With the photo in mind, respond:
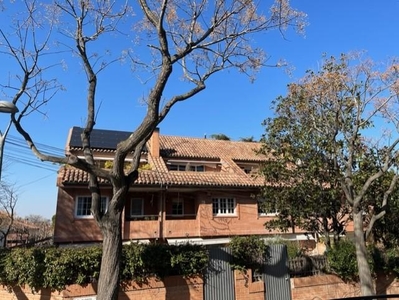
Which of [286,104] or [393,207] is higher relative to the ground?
[286,104]

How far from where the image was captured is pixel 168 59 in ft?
27.6

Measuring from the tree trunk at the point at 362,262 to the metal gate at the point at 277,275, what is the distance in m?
2.54

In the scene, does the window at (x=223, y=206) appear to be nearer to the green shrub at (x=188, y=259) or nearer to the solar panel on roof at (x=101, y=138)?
the solar panel on roof at (x=101, y=138)

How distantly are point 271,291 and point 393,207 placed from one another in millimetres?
8971

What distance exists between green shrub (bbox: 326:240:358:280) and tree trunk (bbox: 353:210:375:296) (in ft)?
4.75

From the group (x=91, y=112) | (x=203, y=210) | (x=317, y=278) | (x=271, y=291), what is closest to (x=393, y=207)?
(x=317, y=278)

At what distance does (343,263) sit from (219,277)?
550 cm

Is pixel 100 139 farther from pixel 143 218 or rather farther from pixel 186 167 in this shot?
pixel 143 218

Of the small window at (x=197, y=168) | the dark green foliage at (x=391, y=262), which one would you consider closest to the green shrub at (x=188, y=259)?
the dark green foliage at (x=391, y=262)

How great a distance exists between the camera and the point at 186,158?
27312 mm

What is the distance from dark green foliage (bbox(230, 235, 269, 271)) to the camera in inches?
467

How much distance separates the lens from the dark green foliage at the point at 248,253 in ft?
38.9

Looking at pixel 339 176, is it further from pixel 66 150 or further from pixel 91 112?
pixel 66 150

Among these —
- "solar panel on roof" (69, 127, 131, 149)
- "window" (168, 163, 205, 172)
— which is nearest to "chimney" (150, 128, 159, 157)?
"window" (168, 163, 205, 172)
